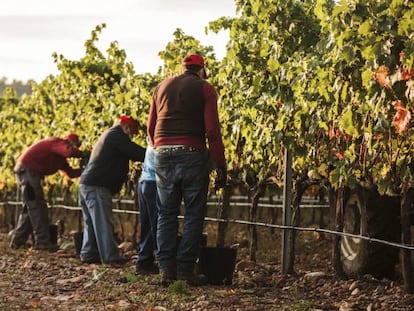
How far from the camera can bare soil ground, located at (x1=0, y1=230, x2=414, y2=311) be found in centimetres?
656

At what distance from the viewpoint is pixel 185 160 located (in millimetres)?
7410

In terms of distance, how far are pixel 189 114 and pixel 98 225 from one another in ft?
9.38

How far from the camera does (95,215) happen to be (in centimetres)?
998

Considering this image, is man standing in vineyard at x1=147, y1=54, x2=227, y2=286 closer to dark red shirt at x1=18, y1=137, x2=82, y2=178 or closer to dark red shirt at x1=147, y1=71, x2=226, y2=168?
dark red shirt at x1=147, y1=71, x2=226, y2=168

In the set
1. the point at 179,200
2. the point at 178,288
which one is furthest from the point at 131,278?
the point at 178,288

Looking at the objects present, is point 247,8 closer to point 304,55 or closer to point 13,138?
point 304,55

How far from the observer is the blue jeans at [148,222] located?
28.1 ft

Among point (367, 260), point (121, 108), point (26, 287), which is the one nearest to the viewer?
point (26, 287)

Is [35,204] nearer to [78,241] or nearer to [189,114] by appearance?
[78,241]

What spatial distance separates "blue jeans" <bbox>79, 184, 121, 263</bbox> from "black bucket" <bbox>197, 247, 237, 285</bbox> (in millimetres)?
2162

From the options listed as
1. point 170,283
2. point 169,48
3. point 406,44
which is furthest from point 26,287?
point 406,44

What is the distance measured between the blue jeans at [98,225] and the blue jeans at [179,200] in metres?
2.31

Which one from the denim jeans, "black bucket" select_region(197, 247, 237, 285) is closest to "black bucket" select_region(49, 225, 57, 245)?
the denim jeans

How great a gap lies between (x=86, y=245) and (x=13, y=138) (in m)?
6.90
